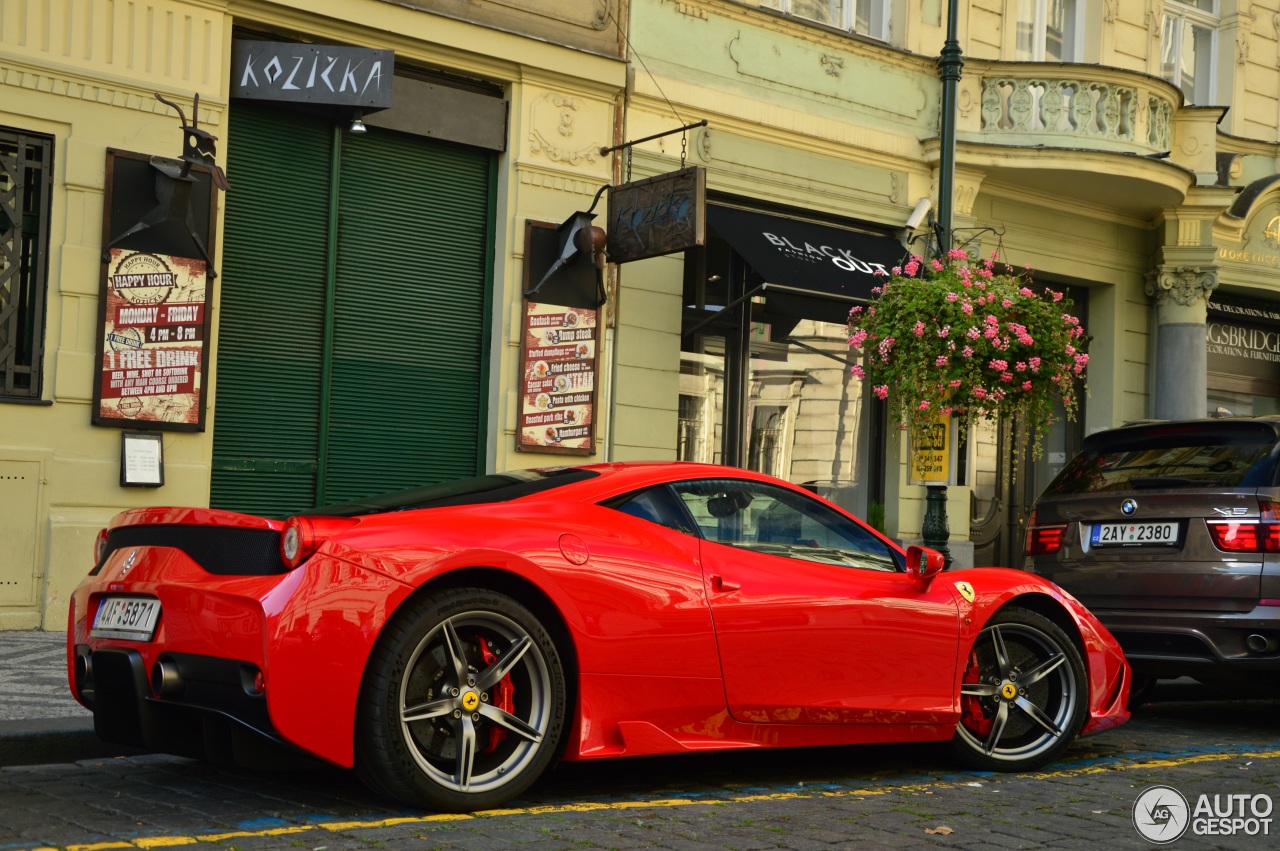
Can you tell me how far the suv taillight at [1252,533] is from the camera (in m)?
7.84

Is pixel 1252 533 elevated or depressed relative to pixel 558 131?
depressed

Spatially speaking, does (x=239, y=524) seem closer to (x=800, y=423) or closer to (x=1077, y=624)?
(x=1077, y=624)

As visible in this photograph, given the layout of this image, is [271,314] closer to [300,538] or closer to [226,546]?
[226,546]

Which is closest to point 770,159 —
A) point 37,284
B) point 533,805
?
point 37,284

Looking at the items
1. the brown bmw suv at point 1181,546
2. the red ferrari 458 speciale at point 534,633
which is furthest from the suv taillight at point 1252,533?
the red ferrari 458 speciale at point 534,633

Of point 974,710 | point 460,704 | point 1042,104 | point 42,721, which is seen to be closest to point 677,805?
point 460,704

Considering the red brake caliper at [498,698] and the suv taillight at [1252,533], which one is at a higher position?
the suv taillight at [1252,533]

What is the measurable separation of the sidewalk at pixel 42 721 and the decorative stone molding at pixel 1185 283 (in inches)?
542

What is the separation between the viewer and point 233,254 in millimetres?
11297

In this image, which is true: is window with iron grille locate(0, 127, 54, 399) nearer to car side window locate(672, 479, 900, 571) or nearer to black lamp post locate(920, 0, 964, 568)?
car side window locate(672, 479, 900, 571)

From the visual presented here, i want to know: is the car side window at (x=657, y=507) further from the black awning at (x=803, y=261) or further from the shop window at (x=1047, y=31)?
the shop window at (x=1047, y=31)

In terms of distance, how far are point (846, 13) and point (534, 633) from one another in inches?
458

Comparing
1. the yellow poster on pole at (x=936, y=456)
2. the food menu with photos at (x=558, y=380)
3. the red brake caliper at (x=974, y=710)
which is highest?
the food menu with photos at (x=558, y=380)

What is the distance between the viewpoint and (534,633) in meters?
5.21
